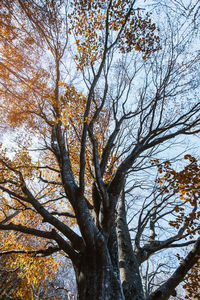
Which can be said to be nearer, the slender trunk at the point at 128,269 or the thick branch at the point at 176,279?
the thick branch at the point at 176,279

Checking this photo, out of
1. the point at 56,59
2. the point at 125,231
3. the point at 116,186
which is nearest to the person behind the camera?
the point at 116,186

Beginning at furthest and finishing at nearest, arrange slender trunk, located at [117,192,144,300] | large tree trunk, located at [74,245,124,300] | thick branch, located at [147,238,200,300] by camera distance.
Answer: slender trunk, located at [117,192,144,300] → thick branch, located at [147,238,200,300] → large tree trunk, located at [74,245,124,300]

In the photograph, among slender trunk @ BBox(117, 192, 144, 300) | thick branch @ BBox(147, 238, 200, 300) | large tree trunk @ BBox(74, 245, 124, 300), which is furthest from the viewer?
slender trunk @ BBox(117, 192, 144, 300)


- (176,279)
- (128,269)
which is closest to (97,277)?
(128,269)

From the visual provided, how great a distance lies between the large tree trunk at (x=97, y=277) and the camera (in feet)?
8.42

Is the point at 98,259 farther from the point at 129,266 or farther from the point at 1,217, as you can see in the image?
the point at 1,217

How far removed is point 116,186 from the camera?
11.7ft

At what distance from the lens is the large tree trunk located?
2.57 meters

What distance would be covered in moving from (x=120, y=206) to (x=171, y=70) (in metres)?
4.95

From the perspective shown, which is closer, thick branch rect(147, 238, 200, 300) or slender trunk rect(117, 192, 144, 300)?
thick branch rect(147, 238, 200, 300)

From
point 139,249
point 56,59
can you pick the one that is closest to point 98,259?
point 139,249

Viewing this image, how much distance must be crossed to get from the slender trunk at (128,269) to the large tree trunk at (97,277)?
2.34 feet

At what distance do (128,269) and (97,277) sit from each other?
4.17ft

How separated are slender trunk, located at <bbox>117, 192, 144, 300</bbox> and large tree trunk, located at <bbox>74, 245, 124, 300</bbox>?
28.1 inches
